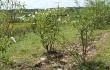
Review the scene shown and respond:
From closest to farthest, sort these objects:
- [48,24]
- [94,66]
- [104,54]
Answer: [94,66] → [104,54] → [48,24]

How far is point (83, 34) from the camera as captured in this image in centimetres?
1155

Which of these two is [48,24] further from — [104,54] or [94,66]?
[94,66]

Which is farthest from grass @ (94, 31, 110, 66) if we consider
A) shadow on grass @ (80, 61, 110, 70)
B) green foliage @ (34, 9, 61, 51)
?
green foliage @ (34, 9, 61, 51)

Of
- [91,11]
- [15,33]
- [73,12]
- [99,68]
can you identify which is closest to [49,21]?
[73,12]

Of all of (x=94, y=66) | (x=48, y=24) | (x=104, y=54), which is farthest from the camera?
(x=48, y=24)

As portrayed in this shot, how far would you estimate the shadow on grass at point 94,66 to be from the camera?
10909 mm

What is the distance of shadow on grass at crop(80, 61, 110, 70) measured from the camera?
10.9m

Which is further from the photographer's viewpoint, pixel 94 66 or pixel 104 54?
pixel 104 54

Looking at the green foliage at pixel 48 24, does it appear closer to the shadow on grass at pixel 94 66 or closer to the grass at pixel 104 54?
the grass at pixel 104 54

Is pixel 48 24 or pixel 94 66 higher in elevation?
pixel 48 24

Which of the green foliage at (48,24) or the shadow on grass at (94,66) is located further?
the green foliage at (48,24)

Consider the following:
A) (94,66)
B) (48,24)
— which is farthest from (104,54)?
(48,24)

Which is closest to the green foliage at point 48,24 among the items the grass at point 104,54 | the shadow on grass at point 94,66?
the grass at point 104,54

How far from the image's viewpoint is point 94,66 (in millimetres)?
11133
